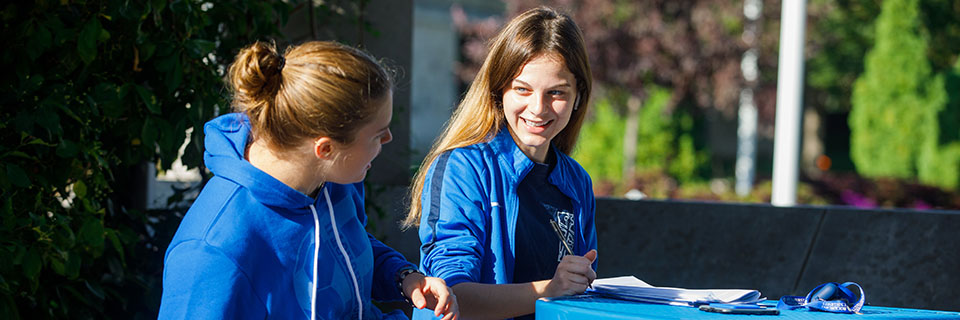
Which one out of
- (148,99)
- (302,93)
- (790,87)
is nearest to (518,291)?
(302,93)

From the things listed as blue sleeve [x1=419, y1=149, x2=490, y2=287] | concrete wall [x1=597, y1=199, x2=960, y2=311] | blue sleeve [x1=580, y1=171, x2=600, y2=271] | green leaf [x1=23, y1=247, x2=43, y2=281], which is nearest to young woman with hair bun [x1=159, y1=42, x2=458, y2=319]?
blue sleeve [x1=419, y1=149, x2=490, y2=287]

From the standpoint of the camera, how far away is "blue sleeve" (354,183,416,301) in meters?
2.03

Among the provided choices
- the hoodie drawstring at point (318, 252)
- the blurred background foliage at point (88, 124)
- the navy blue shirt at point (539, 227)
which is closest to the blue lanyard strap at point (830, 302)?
the navy blue shirt at point (539, 227)

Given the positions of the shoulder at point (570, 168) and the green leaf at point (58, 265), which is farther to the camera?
the green leaf at point (58, 265)

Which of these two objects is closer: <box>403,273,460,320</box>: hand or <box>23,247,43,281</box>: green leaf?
<box>403,273,460,320</box>: hand

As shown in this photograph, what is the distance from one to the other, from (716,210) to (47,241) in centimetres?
273

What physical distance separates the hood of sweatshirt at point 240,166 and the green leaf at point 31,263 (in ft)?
3.27

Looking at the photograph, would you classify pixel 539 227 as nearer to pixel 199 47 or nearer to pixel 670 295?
pixel 670 295

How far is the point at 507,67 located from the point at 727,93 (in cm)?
1228

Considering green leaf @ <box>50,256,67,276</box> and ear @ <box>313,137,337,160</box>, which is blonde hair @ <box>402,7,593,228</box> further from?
green leaf @ <box>50,256,67,276</box>

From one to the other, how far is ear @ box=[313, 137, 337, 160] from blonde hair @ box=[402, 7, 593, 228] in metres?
0.62

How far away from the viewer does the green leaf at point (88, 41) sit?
105 inches

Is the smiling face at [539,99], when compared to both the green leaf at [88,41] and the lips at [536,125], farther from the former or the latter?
the green leaf at [88,41]

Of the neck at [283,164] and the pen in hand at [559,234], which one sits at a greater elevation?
the neck at [283,164]
